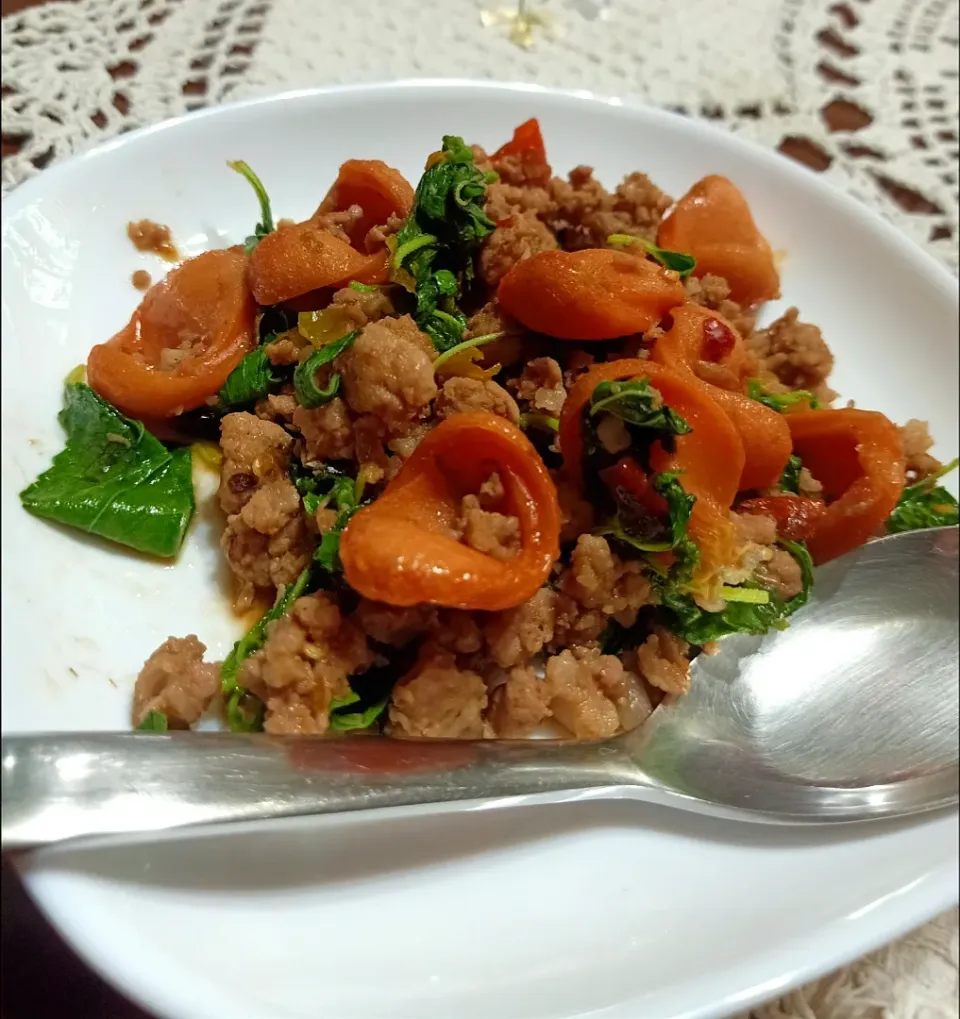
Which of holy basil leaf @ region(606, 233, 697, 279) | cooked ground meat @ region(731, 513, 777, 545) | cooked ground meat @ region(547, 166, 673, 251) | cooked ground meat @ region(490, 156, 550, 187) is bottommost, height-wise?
cooked ground meat @ region(731, 513, 777, 545)

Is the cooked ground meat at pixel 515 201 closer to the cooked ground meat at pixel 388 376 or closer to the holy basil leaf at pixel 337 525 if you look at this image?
the cooked ground meat at pixel 388 376

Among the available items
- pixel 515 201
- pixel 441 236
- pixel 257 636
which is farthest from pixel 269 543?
pixel 515 201

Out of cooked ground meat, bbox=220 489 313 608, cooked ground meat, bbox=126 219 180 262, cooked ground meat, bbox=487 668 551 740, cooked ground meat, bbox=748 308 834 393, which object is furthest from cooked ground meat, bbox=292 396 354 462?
cooked ground meat, bbox=748 308 834 393

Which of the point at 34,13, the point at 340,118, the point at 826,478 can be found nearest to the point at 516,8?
the point at 340,118

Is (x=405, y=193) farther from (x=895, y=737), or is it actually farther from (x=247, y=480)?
(x=895, y=737)

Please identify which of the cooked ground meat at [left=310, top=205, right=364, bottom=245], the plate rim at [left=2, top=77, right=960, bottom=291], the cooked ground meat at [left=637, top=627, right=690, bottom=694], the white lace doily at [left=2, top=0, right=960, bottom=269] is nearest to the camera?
the cooked ground meat at [left=637, top=627, right=690, bottom=694]

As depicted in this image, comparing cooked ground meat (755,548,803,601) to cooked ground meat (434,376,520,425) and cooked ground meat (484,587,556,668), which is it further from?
cooked ground meat (434,376,520,425)
